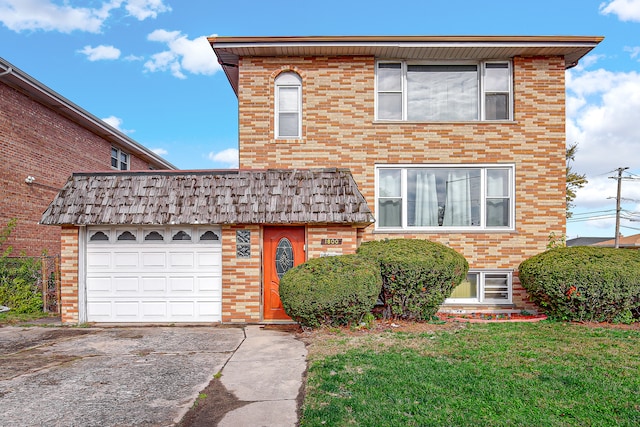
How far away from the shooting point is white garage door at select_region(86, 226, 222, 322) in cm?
996

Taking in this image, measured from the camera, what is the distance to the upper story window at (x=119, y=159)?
62.3ft

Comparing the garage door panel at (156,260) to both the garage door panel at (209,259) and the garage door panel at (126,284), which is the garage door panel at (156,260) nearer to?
the garage door panel at (126,284)

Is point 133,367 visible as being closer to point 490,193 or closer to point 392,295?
point 392,295

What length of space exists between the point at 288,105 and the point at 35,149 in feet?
27.4

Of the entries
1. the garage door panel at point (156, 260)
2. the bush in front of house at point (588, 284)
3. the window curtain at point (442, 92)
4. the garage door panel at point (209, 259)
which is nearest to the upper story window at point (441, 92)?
the window curtain at point (442, 92)

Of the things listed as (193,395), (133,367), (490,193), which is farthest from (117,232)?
(490,193)

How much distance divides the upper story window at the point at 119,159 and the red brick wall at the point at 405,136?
1039 cm

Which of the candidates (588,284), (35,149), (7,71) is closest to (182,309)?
(7,71)

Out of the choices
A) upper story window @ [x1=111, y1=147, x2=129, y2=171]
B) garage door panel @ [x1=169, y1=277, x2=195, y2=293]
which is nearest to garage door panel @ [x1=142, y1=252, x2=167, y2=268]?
garage door panel @ [x1=169, y1=277, x2=195, y2=293]

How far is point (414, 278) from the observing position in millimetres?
9016

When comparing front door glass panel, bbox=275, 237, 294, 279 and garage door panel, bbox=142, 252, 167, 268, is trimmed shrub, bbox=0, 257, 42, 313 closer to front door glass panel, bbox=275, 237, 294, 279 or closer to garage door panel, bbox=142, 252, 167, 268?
garage door panel, bbox=142, 252, 167, 268

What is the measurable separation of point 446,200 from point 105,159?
44.8ft

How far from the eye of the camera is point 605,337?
7.95 m

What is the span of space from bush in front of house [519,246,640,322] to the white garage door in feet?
23.1
